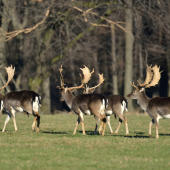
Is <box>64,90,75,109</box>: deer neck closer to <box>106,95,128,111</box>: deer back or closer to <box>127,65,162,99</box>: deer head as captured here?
<box>106,95,128,111</box>: deer back

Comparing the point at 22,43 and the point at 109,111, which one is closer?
the point at 109,111

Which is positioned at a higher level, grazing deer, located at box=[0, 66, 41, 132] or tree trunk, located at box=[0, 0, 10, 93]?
tree trunk, located at box=[0, 0, 10, 93]

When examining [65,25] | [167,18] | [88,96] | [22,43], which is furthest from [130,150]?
[22,43]

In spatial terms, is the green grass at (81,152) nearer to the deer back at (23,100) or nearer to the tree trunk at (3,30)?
the deer back at (23,100)

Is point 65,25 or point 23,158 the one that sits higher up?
point 65,25

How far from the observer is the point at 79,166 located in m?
8.28

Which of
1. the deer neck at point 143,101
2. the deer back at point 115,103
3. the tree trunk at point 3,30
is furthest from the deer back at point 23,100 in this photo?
the tree trunk at point 3,30

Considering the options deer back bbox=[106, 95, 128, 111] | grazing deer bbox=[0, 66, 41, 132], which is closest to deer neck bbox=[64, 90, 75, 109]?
grazing deer bbox=[0, 66, 41, 132]

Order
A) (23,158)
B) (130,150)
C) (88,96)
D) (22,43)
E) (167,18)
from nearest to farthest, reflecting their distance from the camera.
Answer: (23,158), (130,150), (88,96), (167,18), (22,43)

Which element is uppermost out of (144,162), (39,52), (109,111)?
(39,52)

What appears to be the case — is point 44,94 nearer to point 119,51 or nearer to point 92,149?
point 119,51

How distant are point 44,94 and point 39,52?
4.38 m

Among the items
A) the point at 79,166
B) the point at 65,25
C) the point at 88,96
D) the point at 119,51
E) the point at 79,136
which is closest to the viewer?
the point at 79,166

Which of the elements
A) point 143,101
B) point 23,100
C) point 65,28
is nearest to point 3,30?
point 65,28
